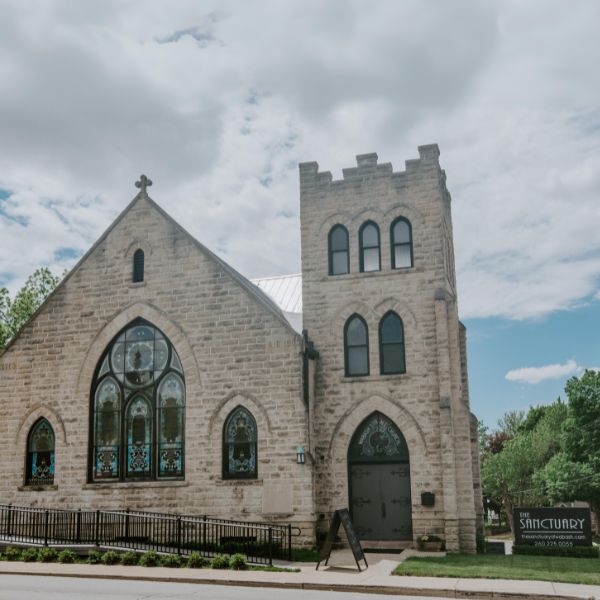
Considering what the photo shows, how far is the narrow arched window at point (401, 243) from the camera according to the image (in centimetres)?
2353

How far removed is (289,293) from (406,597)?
53.1 ft

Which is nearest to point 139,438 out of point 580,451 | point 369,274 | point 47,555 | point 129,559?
point 47,555

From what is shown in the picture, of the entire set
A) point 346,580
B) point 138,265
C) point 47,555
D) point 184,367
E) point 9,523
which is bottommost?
point 346,580

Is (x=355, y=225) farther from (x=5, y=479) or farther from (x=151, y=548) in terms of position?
(x=5, y=479)

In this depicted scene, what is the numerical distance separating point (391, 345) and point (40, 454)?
10953mm

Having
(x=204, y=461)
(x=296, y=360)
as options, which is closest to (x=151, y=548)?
(x=204, y=461)

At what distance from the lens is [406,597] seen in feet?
45.8

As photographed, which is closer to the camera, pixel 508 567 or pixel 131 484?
pixel 508 567

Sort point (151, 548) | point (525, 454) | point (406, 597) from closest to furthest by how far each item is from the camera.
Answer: point (406, 597)
point (151, 548)
point (525, 454)

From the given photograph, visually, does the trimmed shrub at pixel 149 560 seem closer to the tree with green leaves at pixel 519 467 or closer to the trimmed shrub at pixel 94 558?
the trimmed shrub at pixel 94 558

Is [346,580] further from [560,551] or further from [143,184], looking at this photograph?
[143,184]

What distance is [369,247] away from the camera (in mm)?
23938

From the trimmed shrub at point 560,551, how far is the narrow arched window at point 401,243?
835cm

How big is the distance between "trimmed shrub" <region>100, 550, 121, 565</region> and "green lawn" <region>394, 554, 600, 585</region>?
6387mm
